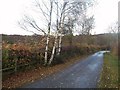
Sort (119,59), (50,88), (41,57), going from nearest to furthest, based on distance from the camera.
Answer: (50,88) → (41,57) → (119,59)

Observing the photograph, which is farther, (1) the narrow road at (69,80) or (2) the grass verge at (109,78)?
(2) the grass verge at (109,78)

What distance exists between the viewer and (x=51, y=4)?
857 inches

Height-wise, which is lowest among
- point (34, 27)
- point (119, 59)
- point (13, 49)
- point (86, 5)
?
point (119, 59)

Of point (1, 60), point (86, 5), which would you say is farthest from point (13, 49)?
point (86, 5)

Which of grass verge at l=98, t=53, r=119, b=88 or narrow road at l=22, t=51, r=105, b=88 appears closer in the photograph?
narrow road at l=22, t=51, r=105, b=88

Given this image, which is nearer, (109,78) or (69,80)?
(69,80)

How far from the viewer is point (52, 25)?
2278 cm

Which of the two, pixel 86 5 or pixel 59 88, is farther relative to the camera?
pixel 86 5

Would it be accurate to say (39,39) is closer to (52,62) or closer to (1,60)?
(52,62)

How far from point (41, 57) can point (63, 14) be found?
4.69m

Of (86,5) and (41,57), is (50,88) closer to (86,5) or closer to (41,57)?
(41,57)

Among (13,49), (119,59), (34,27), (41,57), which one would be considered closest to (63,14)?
(34,27)

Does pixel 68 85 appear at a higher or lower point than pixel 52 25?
lower

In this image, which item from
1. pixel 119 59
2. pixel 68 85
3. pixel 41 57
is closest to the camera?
pixel 68 85
